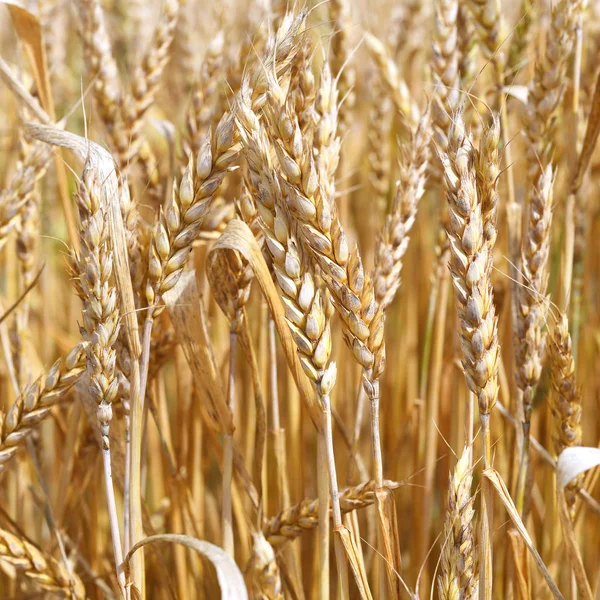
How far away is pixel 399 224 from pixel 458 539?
375 millimetres

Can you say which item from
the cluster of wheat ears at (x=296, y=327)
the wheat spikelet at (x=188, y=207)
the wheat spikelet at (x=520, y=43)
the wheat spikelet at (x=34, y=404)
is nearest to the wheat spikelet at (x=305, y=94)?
the cluster of wheat ears at (x=296, y=327)

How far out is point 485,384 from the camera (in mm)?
614

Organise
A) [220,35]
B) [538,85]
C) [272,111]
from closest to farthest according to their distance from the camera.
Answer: [272,111] → [538,85] → [220,35]

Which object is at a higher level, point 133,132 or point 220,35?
point 220,35

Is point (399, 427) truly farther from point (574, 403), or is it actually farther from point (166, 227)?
point (166, 227)

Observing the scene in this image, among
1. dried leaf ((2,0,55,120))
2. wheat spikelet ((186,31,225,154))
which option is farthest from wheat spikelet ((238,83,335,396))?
dried leaf ((2,0,55,120))

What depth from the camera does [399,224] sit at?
821 mm

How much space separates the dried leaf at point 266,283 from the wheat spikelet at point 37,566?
13.5 inches

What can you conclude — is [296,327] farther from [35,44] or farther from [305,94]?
[35,44]

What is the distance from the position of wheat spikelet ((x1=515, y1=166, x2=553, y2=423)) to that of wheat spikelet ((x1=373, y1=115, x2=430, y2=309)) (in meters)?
0.14

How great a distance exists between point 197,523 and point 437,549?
0.50m

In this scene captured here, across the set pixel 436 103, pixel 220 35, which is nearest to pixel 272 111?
pixel 436 103

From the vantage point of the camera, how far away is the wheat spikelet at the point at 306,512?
2.33 ft

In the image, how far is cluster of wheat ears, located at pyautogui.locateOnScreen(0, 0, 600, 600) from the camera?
2.02 ft
